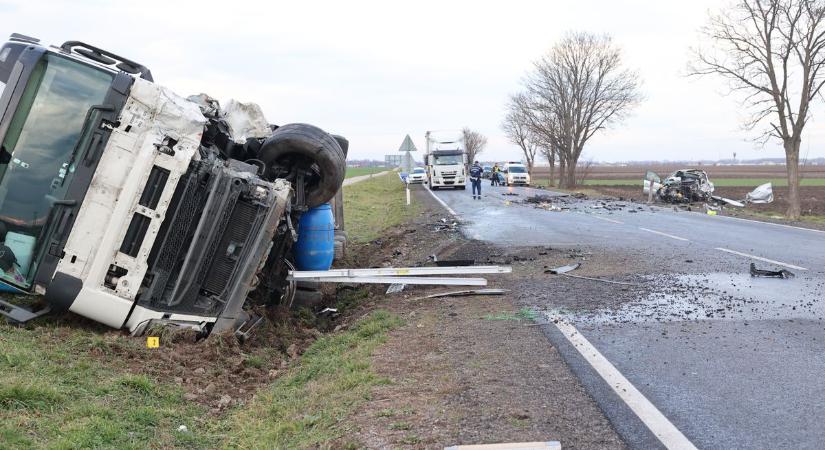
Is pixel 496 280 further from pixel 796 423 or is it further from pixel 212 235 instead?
pixel 796 423

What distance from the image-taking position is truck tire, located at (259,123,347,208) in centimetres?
780

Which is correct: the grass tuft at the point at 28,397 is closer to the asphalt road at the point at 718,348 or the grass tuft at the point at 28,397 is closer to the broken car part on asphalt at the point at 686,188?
the asphalt road at the point at 718,348

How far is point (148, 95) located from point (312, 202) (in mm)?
2785

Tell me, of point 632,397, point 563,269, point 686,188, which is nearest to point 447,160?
point 686,188

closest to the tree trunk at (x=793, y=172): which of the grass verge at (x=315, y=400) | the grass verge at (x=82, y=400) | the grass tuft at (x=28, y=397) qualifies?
the grass verge at (x=315, y=400)

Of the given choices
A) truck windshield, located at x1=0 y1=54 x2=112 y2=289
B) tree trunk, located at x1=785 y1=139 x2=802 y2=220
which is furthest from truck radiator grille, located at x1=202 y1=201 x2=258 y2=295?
tree trunk, located at x1=785 y1=139 x2=802 y2=220

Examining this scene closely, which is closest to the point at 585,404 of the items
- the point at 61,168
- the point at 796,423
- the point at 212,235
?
the point at 796,423

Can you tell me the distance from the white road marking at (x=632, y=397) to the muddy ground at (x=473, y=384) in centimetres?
22

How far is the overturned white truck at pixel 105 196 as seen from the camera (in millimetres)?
5574

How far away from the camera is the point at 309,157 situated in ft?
26.1

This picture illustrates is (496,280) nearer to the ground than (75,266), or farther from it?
farther from it

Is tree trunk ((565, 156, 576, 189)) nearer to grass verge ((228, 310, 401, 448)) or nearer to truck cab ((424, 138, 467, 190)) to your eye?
truck cab ((424, 138, 467, 190))

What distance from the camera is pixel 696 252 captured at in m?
10.9

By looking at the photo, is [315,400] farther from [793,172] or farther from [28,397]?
[793,172]
